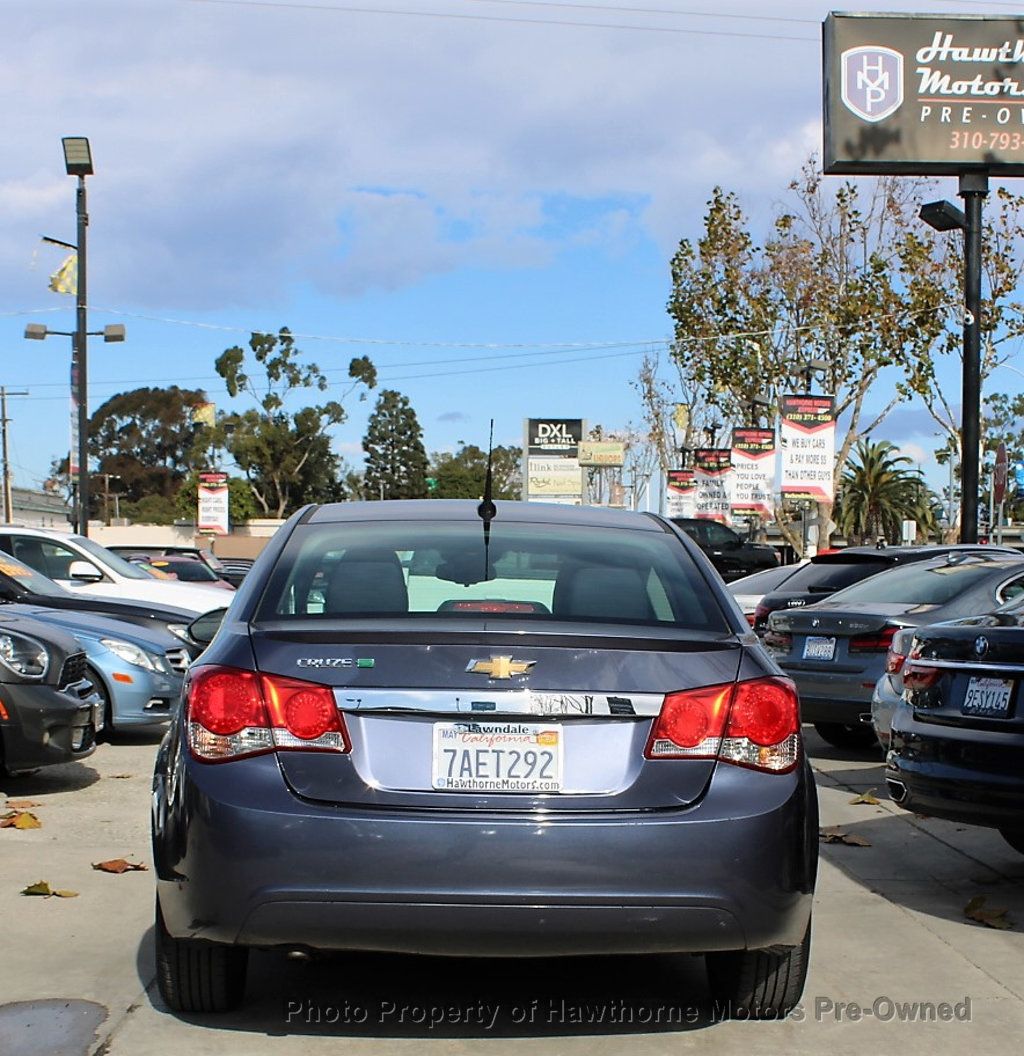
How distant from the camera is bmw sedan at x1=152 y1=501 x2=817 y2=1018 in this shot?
388 cm

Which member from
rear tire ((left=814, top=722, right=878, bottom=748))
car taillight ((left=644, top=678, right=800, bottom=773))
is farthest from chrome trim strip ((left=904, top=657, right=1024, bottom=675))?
rear tire ((left=814, top=722, right=878, bottom=748))

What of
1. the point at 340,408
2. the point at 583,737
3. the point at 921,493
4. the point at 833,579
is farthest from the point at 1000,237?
the point at 340,408

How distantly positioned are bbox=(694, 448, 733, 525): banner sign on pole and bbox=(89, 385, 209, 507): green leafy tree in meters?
64.9

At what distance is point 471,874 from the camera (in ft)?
12.7

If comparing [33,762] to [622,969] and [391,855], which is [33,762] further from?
[391,855]

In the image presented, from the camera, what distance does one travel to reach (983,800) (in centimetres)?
583

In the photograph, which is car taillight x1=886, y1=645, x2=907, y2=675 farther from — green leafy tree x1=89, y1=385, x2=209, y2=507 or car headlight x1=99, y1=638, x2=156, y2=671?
green leafy tree x1=89, y1=385, x2=209, y2=507

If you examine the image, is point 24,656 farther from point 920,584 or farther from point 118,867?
point 920,584

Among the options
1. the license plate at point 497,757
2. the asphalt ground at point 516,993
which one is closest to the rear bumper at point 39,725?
the asphalt ground at point 516,993

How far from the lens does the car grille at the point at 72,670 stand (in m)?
8.30

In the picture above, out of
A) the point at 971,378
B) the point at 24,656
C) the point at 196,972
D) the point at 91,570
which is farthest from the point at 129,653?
the point at 971,378

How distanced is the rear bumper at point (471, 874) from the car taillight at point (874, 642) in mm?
6425

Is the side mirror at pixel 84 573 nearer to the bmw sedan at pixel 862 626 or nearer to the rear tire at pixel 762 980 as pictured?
the bmw sedan at pixel 862 626

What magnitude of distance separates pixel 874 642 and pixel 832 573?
11.1 feet
